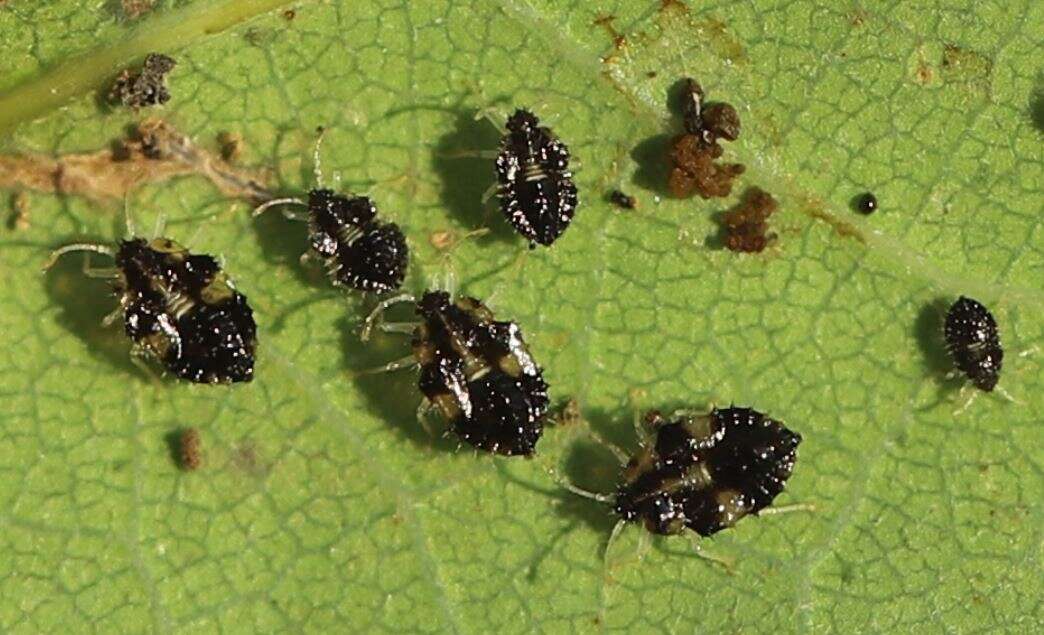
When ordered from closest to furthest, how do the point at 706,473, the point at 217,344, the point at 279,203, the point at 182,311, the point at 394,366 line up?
the point at 217,344 → the point at 182,311 → the point at 279,203 → the point at 394,366 → the point at 706,473

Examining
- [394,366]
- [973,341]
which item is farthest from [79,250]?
[973,341]

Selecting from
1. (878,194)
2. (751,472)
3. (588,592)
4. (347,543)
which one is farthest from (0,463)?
(878,194)

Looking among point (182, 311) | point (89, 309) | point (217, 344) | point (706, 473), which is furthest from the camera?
point (706, 473)

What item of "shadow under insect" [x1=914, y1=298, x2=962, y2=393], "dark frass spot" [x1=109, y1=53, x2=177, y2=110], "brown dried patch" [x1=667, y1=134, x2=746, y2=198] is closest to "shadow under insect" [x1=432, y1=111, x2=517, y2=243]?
"brown dried patch" [x1=667, y1=134, x2=746, y2=198]

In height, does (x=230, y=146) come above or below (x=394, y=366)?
above

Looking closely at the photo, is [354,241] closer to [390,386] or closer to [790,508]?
[390,386]

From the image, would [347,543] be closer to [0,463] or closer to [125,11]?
[0,463]
